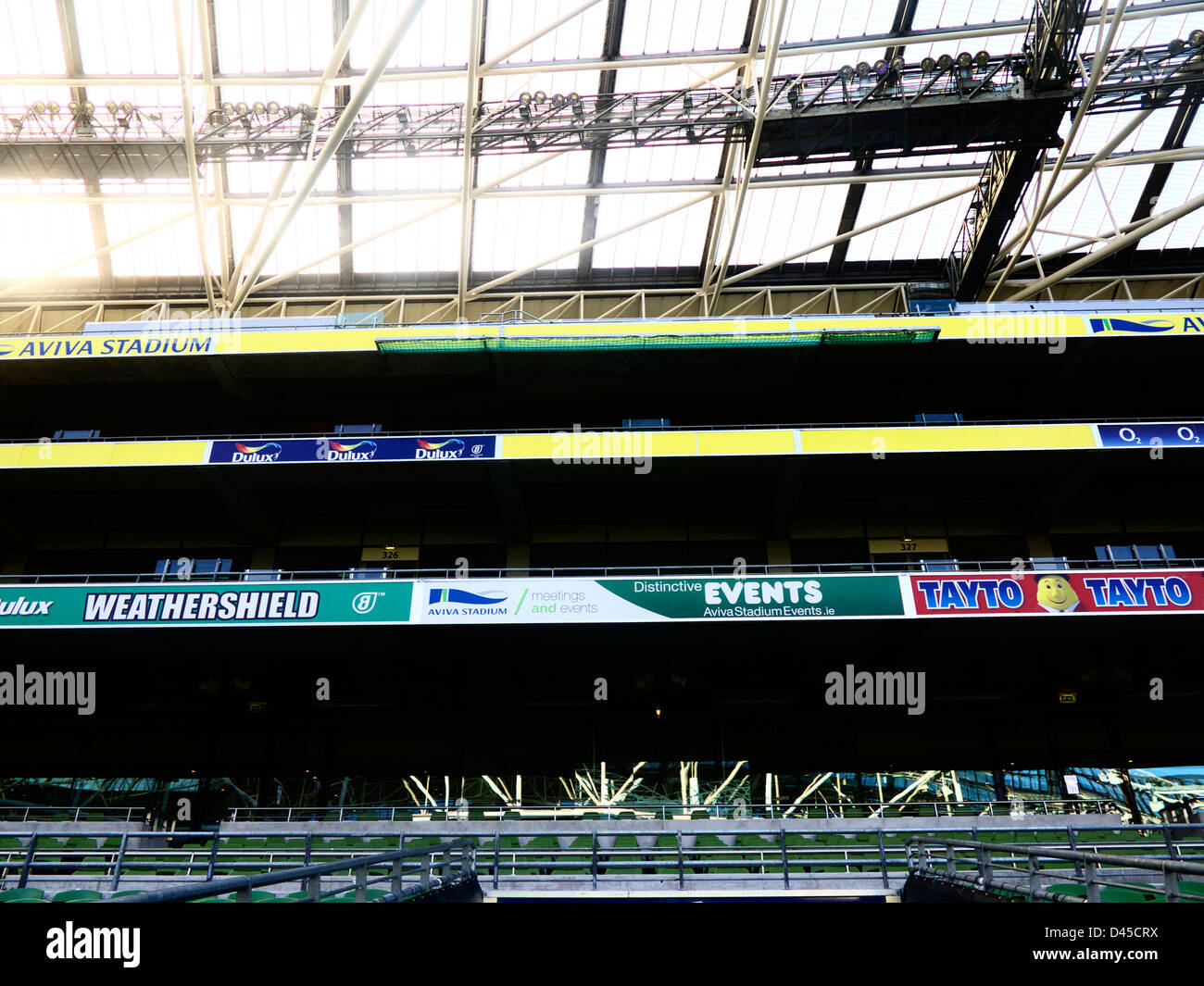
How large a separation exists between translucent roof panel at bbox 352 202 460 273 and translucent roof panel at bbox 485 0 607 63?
5138 millimetres

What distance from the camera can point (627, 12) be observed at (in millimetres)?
22516

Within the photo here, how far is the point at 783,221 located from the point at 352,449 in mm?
16158

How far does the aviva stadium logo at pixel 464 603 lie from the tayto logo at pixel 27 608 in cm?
983

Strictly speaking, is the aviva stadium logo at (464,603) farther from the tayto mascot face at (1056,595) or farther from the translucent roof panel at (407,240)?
the tayto mascot face at (1056,595)

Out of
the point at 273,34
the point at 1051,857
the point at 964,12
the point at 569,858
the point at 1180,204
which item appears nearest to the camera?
the point at 1051,857

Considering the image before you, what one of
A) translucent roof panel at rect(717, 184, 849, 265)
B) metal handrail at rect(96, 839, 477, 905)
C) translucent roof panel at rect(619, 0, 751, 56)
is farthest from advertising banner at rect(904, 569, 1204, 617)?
translucent roof panel at rect(619, 0, 751, 56)

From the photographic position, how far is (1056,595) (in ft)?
64.3

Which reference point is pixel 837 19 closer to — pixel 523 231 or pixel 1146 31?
pixel 1146 31

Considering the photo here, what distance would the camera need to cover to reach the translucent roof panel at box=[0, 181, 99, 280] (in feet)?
84.7

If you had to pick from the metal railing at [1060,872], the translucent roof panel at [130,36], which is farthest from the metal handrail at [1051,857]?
the translucent roof panel at [130,36]

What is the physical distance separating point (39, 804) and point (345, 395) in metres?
14.8

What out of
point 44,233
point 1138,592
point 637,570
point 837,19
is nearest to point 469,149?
point 837,19

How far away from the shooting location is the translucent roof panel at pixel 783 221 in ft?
86.7
